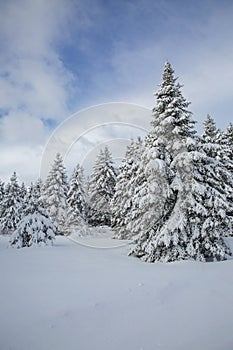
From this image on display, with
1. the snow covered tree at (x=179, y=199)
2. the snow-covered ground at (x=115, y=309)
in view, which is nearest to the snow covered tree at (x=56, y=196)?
the snow covered tree at (x=179, y=199)

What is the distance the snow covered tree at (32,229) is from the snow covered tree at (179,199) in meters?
6.17

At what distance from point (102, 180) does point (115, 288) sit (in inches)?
948

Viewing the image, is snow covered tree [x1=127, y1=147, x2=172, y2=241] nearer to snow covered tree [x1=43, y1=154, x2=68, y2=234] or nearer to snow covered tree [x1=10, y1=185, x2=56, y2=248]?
snow covered tree [x1=10, y1=185, x2=56, y2=248]

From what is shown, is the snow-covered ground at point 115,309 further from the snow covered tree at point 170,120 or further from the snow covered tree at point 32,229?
the snow covered tree at point 32,229

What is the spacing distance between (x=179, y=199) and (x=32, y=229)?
9414 mm

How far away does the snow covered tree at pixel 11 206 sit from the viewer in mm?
33000

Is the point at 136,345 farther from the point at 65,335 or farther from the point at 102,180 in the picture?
the point at 102,180

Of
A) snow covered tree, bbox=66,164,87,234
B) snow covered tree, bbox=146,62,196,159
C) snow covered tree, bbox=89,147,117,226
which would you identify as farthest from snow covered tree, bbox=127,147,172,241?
snow covered tree, bbox=66,164,87,234

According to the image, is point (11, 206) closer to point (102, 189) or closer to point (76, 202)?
point (76, 202)

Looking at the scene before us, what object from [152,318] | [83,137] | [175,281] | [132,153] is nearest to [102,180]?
[132,153]

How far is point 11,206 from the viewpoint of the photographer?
112 feet

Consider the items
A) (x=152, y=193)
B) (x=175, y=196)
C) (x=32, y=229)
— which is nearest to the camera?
(x=152, y=193)

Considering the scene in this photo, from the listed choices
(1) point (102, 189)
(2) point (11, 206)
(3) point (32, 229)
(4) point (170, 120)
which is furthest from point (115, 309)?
(2) point (11, 206)

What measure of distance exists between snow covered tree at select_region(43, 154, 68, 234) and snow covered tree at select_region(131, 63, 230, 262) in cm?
1974
